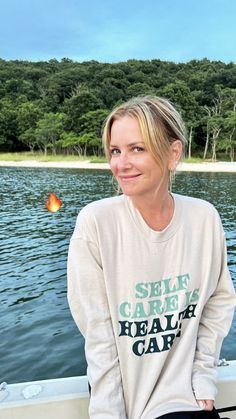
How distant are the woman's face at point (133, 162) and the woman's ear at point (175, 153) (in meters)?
0.04

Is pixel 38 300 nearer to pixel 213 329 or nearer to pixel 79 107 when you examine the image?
pixel 213 329

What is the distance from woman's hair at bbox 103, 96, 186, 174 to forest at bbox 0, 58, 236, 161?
48.3 metres

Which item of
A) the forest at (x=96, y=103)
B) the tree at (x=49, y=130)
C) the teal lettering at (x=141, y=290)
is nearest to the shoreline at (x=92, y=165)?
the forest at (x=96, y=103)

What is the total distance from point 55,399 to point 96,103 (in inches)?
2485

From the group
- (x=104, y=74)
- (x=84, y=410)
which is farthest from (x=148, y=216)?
(x=104, y=74)

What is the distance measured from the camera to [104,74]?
75062 mm

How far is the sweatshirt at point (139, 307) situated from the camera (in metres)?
1.40

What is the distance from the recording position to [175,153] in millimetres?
1484

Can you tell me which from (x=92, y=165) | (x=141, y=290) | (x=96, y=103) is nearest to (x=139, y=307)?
(x=141, y=290)

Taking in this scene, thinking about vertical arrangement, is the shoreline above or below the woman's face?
below

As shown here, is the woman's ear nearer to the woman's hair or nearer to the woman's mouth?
the woman's hair

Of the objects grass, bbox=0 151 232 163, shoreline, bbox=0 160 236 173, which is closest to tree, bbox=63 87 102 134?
grass, bbox=0 151 232 163

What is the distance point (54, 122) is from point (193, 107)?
67.6 feet

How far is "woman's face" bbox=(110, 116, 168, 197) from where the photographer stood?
1401 mm
